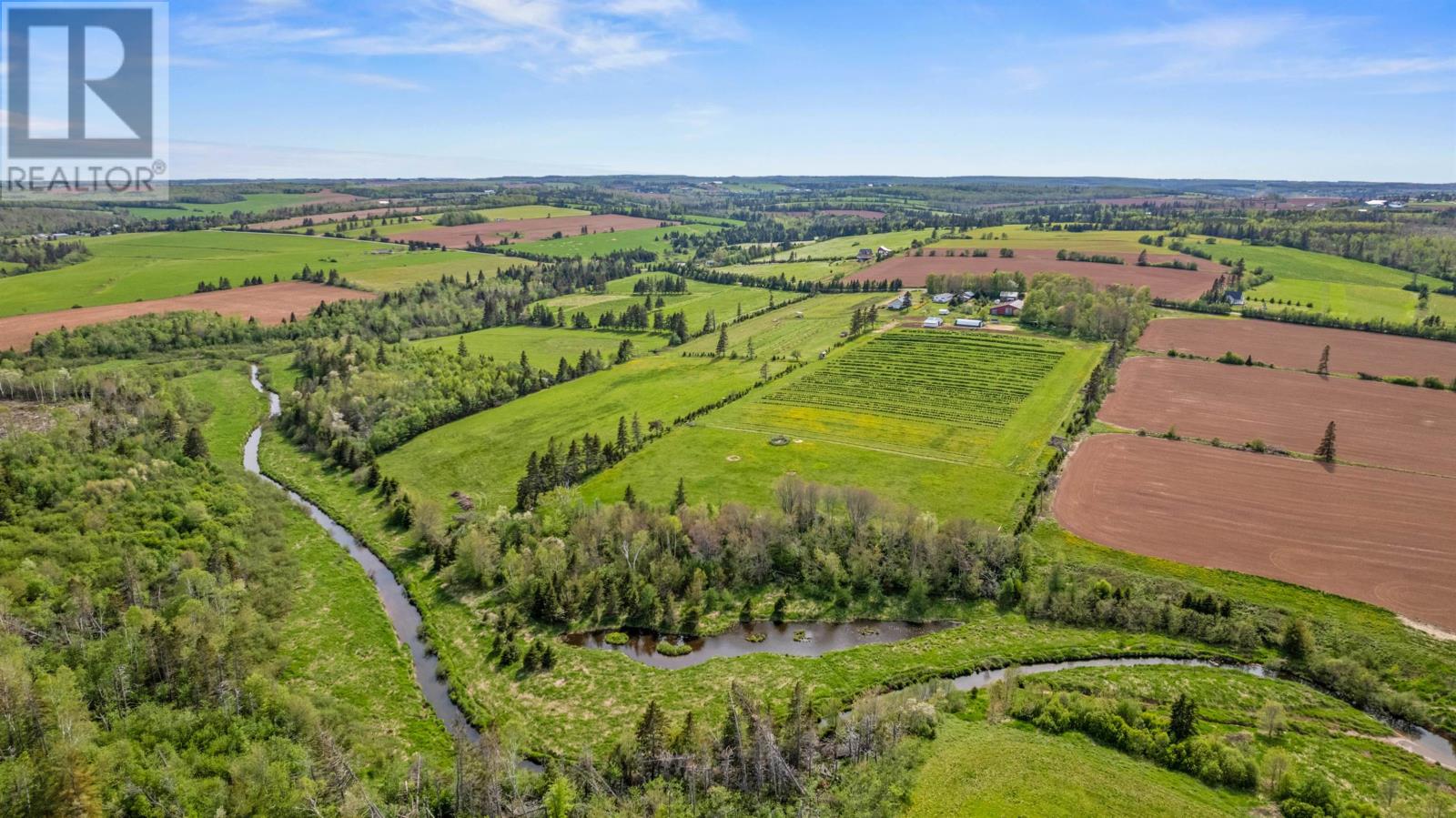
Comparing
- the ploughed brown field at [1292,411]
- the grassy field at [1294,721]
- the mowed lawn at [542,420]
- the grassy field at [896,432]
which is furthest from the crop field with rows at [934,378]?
the grassy field at [1294,721]

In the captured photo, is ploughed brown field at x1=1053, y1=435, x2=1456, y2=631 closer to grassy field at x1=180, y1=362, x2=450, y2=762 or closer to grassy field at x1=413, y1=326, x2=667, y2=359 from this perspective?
grassy field at x1=180, y1=362, x2=450, y2=762

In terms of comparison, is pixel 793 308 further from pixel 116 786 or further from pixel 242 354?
pixel 116 786

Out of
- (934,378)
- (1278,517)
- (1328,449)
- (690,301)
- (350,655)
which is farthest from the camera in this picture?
(690,301)

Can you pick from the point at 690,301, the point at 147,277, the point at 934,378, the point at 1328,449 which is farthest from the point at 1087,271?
the point at 147,277

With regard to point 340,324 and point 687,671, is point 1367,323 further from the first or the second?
point 340,324

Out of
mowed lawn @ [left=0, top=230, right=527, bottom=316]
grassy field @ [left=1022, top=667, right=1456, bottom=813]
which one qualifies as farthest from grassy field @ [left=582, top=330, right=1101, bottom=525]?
mowed lawn @ [left=0, top=230, right=527, bottom=316]

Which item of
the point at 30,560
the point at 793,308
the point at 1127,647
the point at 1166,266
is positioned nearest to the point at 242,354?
the point at 30,560
